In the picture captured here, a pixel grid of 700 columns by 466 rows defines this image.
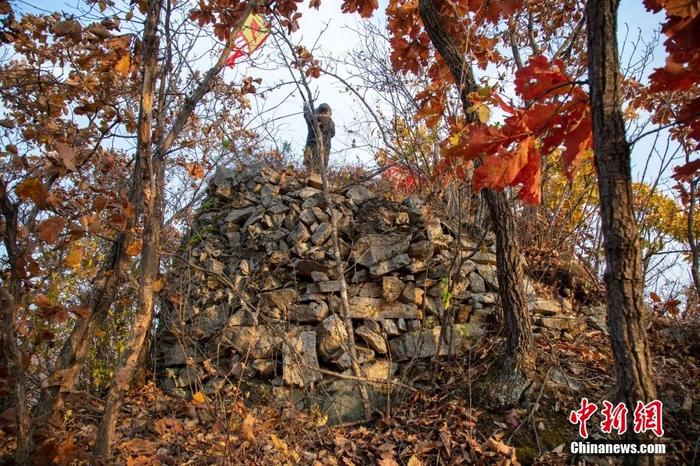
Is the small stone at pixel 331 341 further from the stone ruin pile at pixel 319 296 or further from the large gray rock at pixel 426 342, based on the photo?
the large gray rock at pixel 426 342

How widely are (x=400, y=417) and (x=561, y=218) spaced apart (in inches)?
121

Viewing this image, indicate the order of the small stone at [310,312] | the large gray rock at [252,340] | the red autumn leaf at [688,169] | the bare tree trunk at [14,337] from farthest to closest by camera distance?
the small stone at [310,312] → the large gray rock at [252,340] → the bare tree trunk at [14,337] → the red autumn leaf at [688,169]

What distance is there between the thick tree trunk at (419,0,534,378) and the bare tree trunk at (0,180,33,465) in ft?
8.71

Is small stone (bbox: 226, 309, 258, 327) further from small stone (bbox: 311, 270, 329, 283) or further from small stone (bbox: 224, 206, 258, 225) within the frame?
small stone (bbox: 224, 206, 258, 225)

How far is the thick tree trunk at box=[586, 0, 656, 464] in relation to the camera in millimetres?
1137

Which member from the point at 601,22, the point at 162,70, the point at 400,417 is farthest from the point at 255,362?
the point at 601,22

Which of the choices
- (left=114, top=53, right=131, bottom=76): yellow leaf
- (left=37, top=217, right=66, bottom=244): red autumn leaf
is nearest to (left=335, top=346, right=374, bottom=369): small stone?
(left=37, top=217, right=66, bottom=244): red autumn leaf

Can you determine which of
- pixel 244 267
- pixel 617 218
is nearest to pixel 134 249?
pixel 617 218

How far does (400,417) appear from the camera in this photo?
299 centimetres

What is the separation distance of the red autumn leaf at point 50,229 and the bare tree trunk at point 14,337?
38 cm

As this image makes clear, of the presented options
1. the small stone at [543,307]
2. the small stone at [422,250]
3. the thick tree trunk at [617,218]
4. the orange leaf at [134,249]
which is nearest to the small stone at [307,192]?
the small stone at [422,250]

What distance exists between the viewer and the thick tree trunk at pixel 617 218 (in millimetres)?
1137

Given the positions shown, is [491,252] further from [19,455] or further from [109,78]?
[19,455]

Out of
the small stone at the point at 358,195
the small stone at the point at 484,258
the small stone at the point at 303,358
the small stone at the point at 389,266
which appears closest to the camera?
the small stone at the point at 303,358
